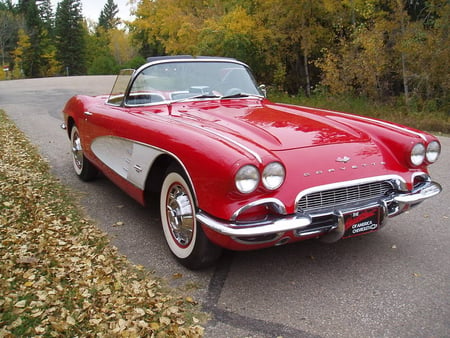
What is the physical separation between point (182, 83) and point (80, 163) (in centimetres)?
209

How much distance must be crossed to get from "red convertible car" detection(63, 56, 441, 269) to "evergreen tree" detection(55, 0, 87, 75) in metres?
64.4

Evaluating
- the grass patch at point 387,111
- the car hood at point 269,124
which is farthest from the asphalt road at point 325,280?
the grass patch at point 387,111

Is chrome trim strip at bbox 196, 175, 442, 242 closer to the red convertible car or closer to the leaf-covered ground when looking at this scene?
the red convertible car

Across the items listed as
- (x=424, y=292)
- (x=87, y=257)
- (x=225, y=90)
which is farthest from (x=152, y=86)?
(x=424, y=292)

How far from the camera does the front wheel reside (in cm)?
287

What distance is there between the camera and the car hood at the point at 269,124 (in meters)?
2.97

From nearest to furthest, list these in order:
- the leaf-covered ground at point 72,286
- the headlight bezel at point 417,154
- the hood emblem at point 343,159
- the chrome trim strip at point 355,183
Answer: the leaf-covered ground at point 72,286 < the chrome trim strip at point 355,183 < the hood emblem at point 343,159 < the headlight bezel at point 417,154

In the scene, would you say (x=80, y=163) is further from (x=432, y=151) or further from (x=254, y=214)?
(x=432, y=151)

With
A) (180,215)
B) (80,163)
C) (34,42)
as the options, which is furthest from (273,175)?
(34,42)

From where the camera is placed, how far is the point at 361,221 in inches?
109

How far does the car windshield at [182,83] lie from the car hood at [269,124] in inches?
6.0

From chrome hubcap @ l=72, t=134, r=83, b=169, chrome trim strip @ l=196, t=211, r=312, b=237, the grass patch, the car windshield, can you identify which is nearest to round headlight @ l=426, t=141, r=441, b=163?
chrome trim strip @ l=196, t=211, r=312, b=237

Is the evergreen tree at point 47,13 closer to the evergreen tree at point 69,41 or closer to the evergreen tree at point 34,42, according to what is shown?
the evergreen tree at point 34,42

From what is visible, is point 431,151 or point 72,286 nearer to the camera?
point 72,286
